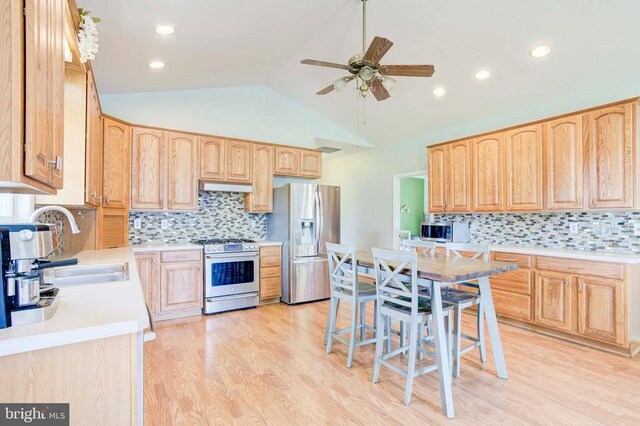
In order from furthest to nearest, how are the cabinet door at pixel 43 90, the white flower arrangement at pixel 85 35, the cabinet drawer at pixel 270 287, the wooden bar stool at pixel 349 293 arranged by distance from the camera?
the cabinet drawer at pixel 270 287, the wooden bar stool at pixel 349 293, the white flower arrangement at pixel 85 35, the cabinet door at pixel 43 90

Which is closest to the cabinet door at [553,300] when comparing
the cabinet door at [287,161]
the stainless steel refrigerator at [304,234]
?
the stainless steel refrigerator at [304,234]

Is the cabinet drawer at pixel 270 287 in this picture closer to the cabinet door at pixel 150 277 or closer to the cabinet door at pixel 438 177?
the cabinet door at pixel 150 277

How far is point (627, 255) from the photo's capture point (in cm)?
307

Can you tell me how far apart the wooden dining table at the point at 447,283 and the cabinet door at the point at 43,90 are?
6.41ft

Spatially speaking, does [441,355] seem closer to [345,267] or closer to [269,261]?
[345,267]

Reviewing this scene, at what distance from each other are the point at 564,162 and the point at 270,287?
Result: 3658 mm

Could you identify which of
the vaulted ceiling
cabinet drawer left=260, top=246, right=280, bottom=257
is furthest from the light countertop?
cabinet drawer left=260, top=246, right=280, bottom=257

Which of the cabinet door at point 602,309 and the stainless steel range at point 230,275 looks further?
the stainless steel range at point 230,275

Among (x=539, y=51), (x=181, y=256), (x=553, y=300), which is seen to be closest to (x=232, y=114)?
(x=181, y=256)

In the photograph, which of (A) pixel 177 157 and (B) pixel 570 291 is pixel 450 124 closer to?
(B) pixel 570 291

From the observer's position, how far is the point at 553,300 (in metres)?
3.30

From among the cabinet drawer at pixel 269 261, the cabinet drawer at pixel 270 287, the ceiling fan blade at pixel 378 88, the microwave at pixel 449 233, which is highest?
the ceiling fan blade at pixel 378 88

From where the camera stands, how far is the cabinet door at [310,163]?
515cm

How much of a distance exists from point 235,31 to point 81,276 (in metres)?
2.31
